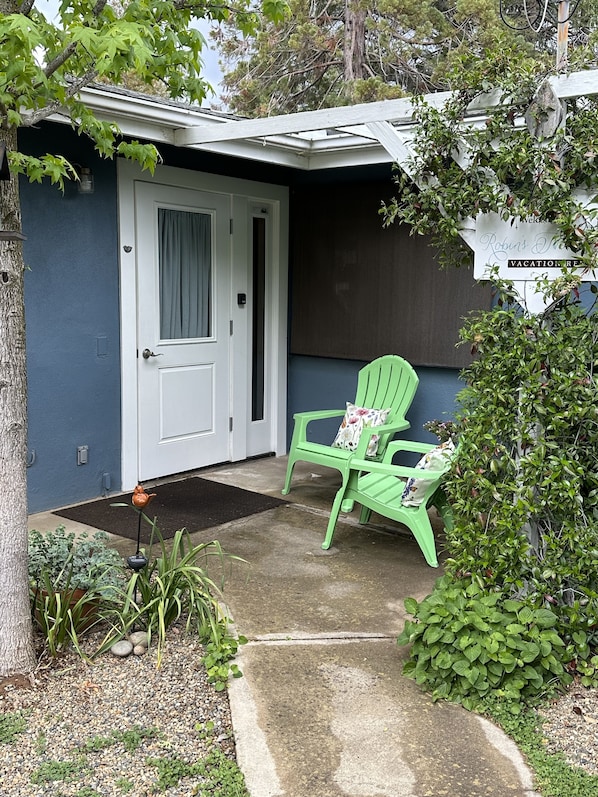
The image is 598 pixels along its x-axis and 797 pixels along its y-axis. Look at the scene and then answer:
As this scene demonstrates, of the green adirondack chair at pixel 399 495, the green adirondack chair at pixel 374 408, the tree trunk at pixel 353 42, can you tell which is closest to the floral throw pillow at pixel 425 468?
the green adirondack chair at pixel 399 495

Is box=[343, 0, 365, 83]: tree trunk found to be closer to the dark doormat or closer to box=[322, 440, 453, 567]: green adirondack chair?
the dark doormat

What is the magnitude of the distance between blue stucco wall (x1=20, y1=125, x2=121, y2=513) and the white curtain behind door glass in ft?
1.48

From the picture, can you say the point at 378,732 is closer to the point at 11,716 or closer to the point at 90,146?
the point at 11,716

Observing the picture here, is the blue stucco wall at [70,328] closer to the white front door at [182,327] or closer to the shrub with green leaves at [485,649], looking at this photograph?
the white front door at [182,327]

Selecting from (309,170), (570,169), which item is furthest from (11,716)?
(309,170)

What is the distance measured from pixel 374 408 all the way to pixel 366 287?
39.7 inches

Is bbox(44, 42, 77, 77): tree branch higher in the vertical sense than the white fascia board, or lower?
lower

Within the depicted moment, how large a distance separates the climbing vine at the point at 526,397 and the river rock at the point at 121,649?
102 centimetres

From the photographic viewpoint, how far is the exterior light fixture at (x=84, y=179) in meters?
4.63

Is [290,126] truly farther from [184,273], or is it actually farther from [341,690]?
[341,690]

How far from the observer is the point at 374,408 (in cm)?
535

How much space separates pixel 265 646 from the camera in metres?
2.97

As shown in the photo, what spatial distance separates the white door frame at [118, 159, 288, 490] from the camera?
4984 mm

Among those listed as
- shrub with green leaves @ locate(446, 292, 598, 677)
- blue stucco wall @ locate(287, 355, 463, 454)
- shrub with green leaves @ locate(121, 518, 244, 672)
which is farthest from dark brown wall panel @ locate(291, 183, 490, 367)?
shrub with green leaves @ locate(121, 518, 244, 672)
